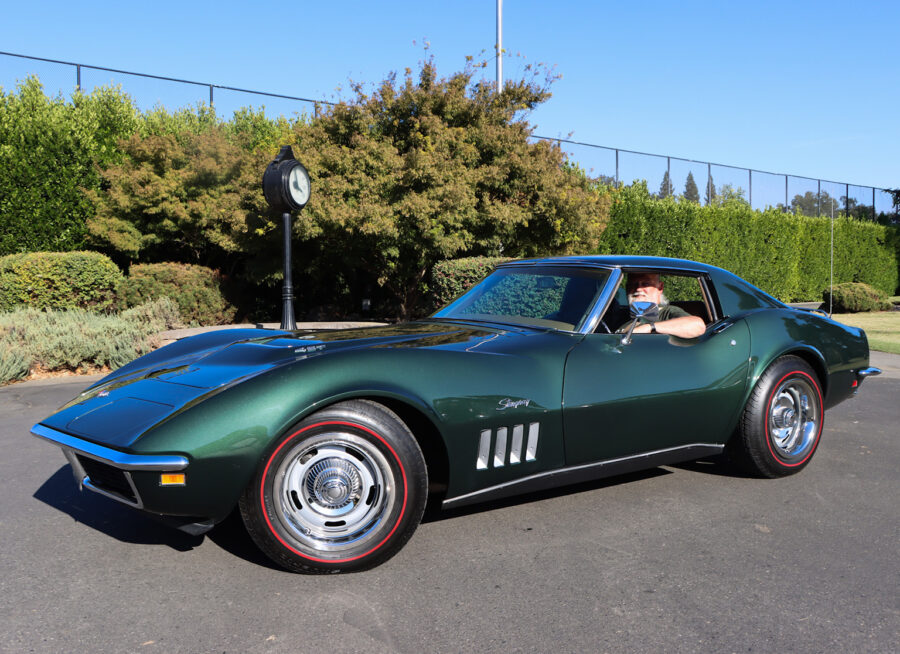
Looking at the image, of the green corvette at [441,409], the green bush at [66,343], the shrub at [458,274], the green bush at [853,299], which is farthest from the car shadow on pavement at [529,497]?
the green bush at [853,299]

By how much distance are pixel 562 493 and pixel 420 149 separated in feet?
31.6

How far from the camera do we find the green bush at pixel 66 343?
8133mm

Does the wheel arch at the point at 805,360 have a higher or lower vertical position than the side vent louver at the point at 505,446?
higher

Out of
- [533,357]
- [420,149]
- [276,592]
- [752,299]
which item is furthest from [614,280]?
[420,149]

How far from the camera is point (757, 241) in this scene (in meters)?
22.4

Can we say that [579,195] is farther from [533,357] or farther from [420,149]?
[533,357]

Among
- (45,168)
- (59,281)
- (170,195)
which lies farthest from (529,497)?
(45,168)

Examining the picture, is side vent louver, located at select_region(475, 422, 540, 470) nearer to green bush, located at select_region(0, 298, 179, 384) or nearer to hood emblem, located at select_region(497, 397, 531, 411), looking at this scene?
hood emblem, located at select_region(497, 397, 531, 411)

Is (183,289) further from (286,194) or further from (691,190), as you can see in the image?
(691,190)

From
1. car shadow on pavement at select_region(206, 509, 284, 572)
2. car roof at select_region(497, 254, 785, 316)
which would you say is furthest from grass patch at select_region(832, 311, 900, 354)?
car shadow on pavement at select_region(206, 509, 284, 572)

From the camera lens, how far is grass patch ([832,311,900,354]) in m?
11.5

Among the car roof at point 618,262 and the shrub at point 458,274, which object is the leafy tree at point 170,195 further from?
the car roof at point 618,262

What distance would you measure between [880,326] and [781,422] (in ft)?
45.4

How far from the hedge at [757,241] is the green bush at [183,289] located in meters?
9.61
